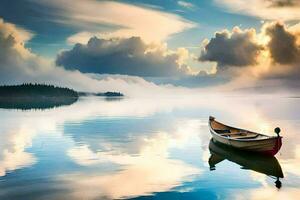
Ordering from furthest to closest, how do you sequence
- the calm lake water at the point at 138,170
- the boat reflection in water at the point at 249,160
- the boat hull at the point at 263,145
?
the boat hull at the point at 263,145, the boat reflection in water at the point at 249,160, the calm lake water at the point at 138,170

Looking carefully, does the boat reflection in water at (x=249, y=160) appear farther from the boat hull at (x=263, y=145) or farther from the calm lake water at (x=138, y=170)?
the boat hull at (x=263, y=145)

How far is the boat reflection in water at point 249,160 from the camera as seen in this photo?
2817 cm

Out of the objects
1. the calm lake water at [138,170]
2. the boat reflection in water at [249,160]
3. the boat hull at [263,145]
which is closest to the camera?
the calm lake water at [138,170]

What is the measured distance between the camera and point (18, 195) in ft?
71.2

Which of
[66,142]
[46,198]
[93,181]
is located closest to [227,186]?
[93,181]

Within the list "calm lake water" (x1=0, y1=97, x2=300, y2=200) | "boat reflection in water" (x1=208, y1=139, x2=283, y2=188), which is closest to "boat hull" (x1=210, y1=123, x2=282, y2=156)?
"boat reflection in water" (x1=208, y1=139, x2=283, y2=188)

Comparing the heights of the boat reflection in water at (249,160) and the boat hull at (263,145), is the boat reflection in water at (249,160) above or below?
below

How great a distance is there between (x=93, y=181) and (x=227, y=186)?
836 cm

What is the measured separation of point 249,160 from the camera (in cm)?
3206

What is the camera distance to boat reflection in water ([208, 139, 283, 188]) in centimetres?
2817

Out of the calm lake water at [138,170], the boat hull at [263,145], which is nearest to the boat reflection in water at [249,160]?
the calm lake water at [138,170]

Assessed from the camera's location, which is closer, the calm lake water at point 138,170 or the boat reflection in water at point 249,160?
the calm lake water at point 138,170

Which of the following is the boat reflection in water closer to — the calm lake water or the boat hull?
the calm lake water

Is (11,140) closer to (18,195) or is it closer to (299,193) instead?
(18,195)
